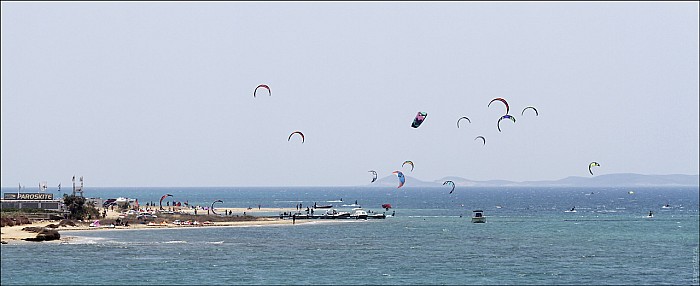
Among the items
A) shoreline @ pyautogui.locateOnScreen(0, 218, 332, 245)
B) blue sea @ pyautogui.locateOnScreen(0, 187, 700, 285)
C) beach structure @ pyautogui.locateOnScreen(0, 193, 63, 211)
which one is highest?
beach structure @ pyautogui.locateOnScreen(0, 193, 63, 211)

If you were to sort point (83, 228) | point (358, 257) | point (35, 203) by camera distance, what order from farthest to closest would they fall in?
point (35, 203) → point (83, 228) → point (358, 257)

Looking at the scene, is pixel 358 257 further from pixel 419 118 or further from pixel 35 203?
pixel 35 203

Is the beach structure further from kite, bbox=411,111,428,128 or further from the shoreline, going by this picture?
kite, bbox=411,111,428,128

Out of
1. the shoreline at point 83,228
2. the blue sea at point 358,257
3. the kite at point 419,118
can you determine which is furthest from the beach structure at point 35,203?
the kite at point 419,118

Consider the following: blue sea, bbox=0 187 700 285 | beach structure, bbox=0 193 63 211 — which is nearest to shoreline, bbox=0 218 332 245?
blue sea, bbox=0 187 700 285

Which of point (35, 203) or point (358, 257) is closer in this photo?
point (358, 257)

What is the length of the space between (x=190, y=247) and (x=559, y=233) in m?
38.5

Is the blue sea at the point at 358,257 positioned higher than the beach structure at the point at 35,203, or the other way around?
the beach structure at the point at 35,203

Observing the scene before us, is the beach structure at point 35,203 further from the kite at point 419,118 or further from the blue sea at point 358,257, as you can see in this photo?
the kite at point 419,118

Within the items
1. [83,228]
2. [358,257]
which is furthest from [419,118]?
[83,228]

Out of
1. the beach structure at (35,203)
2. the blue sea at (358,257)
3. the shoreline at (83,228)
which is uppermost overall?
the beach structure at (35,203)

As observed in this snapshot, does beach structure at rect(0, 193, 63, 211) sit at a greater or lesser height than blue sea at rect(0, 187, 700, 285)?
greater

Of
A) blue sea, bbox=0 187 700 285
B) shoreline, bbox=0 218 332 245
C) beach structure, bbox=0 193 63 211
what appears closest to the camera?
blue sea, bbox=0 187 700 285

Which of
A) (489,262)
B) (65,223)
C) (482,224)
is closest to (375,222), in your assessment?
(482,224)
